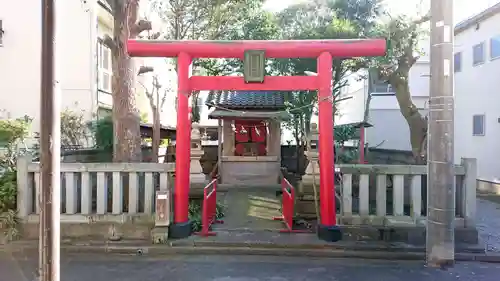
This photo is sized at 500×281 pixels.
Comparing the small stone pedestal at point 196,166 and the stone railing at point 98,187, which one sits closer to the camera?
the stone railing at point 98,187

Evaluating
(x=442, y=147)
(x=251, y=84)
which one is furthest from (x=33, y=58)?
(x=442, y=147)

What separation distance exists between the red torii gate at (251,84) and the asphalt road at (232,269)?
110cm

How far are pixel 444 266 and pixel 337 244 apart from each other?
175cm

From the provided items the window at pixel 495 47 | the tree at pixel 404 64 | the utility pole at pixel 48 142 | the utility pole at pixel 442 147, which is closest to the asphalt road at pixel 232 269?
the utility pole at pixel 442 147

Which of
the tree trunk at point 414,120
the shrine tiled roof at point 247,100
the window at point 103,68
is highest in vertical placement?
the window at point 103,68

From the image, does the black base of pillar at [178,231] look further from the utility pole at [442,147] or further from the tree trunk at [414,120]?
the tree trunk at [414,120]

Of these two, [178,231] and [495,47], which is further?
[495,47]

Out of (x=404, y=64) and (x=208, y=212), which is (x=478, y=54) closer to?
(x=404, y=64)

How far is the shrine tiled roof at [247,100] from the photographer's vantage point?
51.8 feet

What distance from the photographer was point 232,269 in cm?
651

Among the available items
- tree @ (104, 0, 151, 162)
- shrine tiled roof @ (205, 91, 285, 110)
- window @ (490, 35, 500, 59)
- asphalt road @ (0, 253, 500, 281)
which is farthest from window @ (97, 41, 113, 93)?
window @ (490, 35, 500, 59)

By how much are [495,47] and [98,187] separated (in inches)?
603

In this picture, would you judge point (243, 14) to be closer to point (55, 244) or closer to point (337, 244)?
point (337, 244)

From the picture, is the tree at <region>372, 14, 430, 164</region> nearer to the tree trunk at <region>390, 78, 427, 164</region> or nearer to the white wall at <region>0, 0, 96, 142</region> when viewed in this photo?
the tree trunk at <region>390, 78, 427, 164</region>
